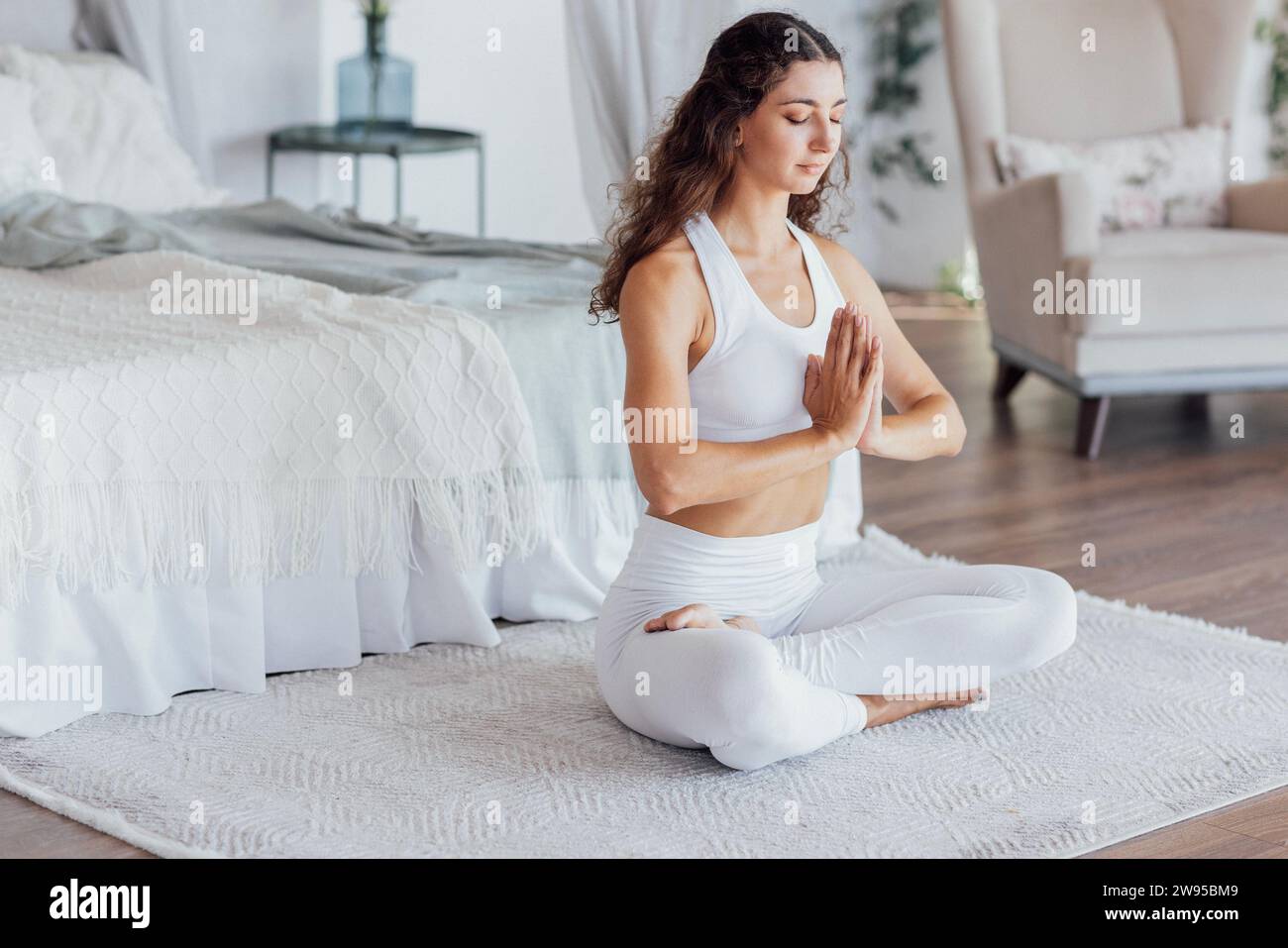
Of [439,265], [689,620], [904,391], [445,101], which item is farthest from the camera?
[445,101]

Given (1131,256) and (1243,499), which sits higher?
(1131,256)

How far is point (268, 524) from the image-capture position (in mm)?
2186

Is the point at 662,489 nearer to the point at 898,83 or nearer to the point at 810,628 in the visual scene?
the point at 810,628

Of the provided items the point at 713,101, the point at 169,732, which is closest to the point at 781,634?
the point at 713,101

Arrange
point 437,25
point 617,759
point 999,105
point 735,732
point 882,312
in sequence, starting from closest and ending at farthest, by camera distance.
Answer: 1. point 735,732
2. point 617,759
3. point 882,312
4. point 999,105
5. point 437,25

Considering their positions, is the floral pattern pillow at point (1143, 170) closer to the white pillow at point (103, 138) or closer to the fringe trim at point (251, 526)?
the white pillow at point (103, 138)

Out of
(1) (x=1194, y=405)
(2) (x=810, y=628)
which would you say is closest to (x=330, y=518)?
(2) (x=810, y=628)

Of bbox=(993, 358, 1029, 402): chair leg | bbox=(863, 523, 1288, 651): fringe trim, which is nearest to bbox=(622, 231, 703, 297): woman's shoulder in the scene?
bbox=(863, 523, 1288, 651): fringe trim

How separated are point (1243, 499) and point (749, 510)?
5.80 feet

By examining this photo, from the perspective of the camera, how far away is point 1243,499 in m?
3.28

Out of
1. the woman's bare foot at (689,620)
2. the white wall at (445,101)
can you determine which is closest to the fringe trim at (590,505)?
the woman's bare foot at (689,620)

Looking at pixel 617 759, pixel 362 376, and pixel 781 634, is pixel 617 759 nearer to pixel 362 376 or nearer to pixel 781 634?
pixel 781 634

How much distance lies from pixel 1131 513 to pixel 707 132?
5.65 ft

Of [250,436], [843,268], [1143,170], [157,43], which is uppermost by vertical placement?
[157,43]
